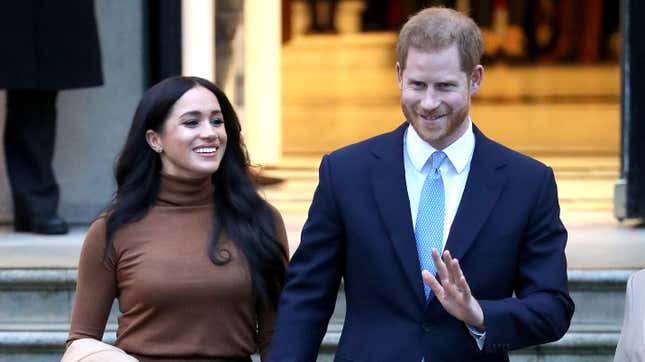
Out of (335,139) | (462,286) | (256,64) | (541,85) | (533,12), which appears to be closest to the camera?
(462,286)

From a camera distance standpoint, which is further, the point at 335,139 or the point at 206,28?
the point at 335,139

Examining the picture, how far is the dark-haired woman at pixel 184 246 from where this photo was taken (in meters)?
3.78

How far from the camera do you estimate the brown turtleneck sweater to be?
377 cm

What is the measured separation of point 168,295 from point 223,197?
0.34 m

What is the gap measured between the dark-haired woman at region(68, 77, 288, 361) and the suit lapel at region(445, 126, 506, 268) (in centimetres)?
68

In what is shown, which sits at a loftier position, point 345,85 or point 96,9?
point 96,9

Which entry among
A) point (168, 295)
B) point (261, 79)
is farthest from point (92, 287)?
point (261, 79)

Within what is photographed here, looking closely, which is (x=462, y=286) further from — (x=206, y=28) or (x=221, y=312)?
(x=206, y=28)

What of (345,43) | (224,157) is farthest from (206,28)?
(345,43)

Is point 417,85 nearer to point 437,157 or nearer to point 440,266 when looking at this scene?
point 437,157

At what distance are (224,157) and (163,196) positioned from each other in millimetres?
195

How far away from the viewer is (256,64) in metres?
7.97

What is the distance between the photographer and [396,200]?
3.35 meters

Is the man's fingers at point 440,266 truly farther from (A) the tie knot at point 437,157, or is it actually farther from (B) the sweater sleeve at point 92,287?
(B) the sweater sleeve at point 92,287
